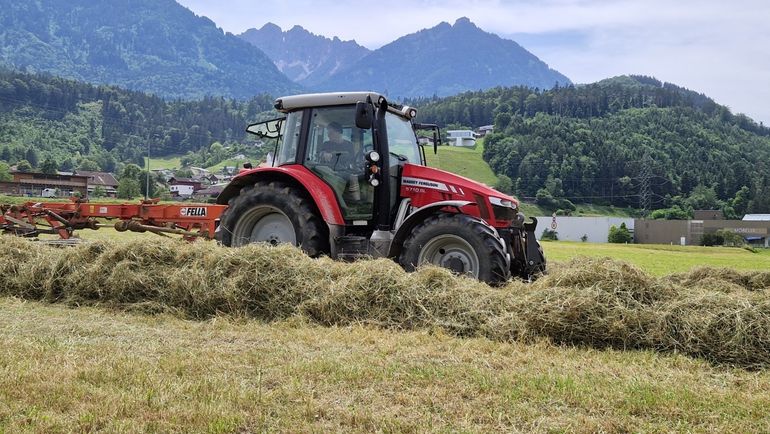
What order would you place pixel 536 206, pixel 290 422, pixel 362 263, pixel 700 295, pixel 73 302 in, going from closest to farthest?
1. pixel 290 422
2. pixel 700 295
3. pixel 362 263
4. pixel 73 302
5. pixel 536 206

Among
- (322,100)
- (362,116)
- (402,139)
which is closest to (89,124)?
(322,100)

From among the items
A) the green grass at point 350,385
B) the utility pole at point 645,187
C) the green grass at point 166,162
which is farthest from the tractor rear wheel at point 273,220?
the green grass at point 166,162

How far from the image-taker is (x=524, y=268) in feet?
28.0

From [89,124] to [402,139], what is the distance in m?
164

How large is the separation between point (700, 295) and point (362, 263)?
3.27m

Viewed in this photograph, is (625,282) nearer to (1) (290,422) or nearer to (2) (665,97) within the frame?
(1) (290,422)

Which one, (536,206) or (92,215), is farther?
(536,206)

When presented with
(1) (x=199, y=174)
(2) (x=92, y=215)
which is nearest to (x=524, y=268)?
(2) (x=92, y=215)

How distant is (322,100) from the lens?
9039 mm

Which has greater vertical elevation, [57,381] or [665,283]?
[665,283]

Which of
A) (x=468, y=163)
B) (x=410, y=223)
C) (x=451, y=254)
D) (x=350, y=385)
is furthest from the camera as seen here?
(x=468, y=163)

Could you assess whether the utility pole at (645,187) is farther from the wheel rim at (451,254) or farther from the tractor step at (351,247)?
the wheel rim at (451,254)

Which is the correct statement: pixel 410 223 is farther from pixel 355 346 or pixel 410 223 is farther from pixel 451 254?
pixel 355 346

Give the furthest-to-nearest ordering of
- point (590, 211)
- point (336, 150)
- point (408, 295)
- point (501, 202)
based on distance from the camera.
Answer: point (590, 211)
point (336, 150)
point (501, 202)
point (408, 295)
